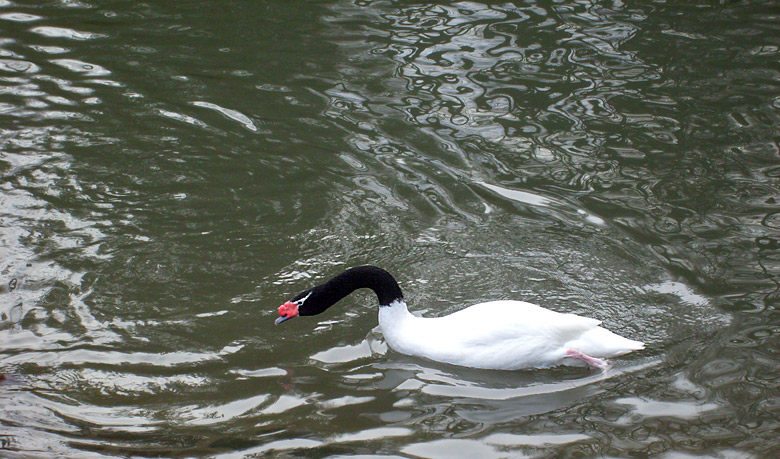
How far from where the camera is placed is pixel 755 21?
12.4 metres

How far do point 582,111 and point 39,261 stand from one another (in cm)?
618

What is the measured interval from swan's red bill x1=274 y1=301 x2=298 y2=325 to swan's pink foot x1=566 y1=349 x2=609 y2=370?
204cm

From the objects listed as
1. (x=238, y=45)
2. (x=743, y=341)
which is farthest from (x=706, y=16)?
(x=743, y=341)

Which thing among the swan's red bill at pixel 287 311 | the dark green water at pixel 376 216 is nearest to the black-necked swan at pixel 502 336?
the swan's red bill at pixel 287 311

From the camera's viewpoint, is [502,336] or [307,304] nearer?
[502,336]

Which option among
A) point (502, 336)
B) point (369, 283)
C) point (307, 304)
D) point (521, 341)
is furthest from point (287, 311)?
point (521, 341)

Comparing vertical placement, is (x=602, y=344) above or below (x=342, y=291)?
below

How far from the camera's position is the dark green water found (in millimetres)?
5711

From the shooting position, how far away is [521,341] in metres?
6.27

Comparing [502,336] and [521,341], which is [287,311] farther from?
[521,341]

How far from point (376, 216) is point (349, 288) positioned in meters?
1.66

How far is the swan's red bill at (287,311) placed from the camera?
642 cm

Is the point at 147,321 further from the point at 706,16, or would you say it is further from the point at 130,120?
the point at 706,16

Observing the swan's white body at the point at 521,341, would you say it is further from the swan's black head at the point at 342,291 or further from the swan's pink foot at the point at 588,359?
the swan's black head at the point at 342,291
